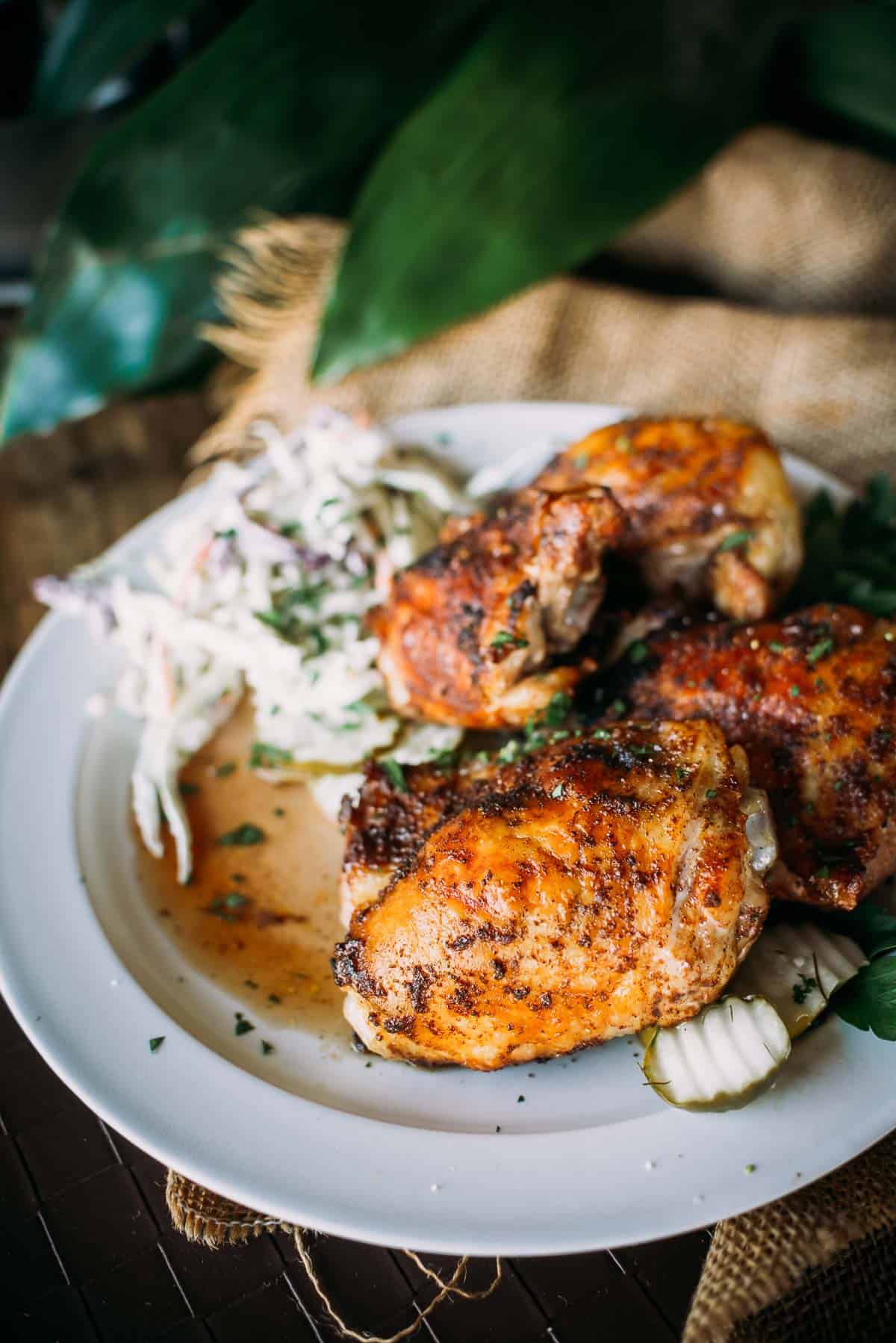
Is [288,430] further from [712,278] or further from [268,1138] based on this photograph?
[268,1138]

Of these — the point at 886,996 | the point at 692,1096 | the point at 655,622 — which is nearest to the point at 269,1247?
the point at 692,1096

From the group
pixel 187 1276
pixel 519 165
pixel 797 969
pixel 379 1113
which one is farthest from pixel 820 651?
pixel 519 165

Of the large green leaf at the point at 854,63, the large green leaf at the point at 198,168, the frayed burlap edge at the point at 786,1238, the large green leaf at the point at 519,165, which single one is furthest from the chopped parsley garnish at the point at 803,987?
the large green leaf at the point at 854,63

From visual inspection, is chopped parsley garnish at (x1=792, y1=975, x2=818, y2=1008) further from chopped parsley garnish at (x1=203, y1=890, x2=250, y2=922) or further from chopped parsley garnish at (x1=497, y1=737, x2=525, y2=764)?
chopped parsley garnish at (x1=203, y1=890, x2=250, y2=922)

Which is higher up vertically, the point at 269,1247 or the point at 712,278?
the point at 712,278

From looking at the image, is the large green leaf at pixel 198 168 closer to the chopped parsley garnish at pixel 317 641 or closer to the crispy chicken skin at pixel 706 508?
the chopped parsley garnish at pixel 317 641
